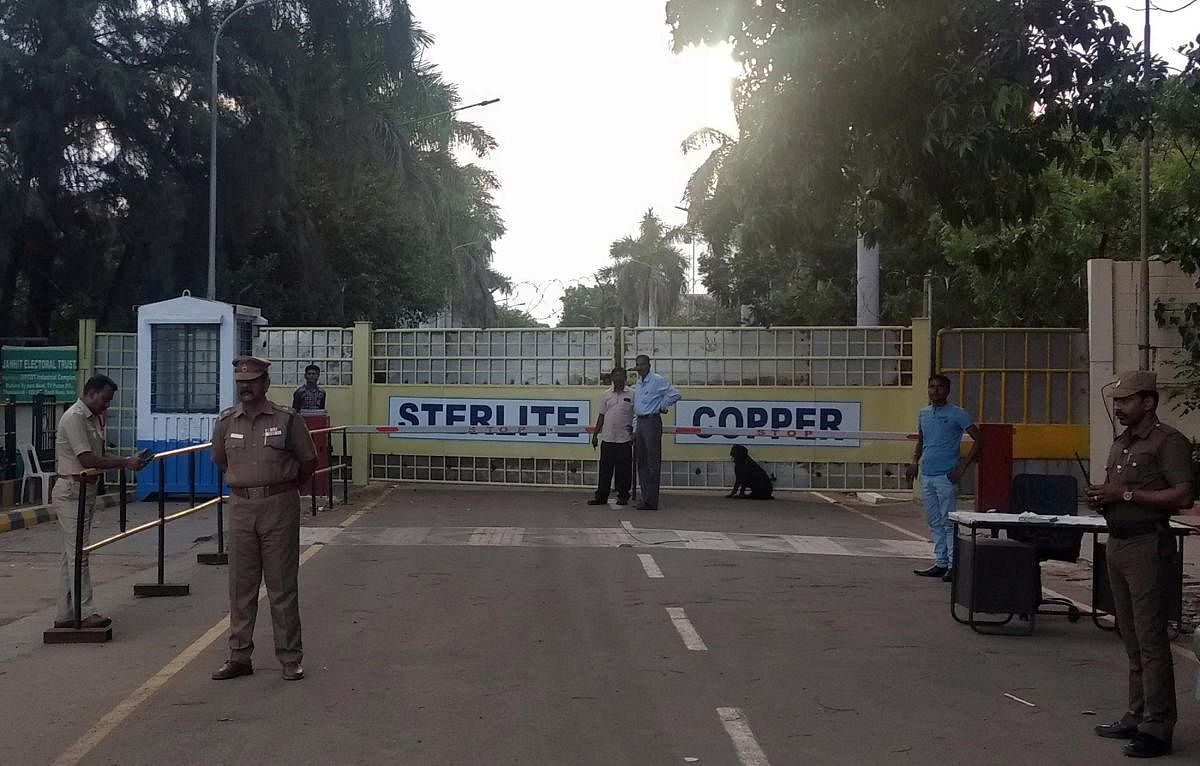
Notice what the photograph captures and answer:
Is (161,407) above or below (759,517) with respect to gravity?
above

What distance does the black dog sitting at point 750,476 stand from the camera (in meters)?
19.7

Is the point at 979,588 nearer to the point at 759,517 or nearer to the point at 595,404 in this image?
the point at 759,517

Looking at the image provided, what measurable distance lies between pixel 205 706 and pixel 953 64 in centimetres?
712

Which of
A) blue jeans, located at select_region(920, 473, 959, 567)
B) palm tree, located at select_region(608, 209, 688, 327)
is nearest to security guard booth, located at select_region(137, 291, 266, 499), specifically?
blue jeans, located at select_region(920, 473, 959, 567)

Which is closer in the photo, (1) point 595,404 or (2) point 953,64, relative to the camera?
(2) point 953,64

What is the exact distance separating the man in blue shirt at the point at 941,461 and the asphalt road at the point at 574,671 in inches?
17.5

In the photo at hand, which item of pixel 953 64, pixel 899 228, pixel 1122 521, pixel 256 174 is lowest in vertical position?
pixel 1122 521

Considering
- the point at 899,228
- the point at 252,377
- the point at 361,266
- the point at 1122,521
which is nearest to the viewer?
the point at 1122,521

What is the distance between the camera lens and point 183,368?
62.0 feet

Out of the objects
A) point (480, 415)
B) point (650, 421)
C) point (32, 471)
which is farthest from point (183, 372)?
point (650, 421)

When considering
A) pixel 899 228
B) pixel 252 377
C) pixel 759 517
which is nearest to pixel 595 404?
pixel 759 517

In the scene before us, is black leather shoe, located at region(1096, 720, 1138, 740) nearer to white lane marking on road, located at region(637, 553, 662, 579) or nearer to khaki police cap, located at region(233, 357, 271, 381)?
khaki police cap, located at region(233, 357, 271, 381)

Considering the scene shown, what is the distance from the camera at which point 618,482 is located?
727 inches

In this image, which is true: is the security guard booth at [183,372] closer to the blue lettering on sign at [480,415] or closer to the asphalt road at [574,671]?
the blue lettering on sign at [480,415]
